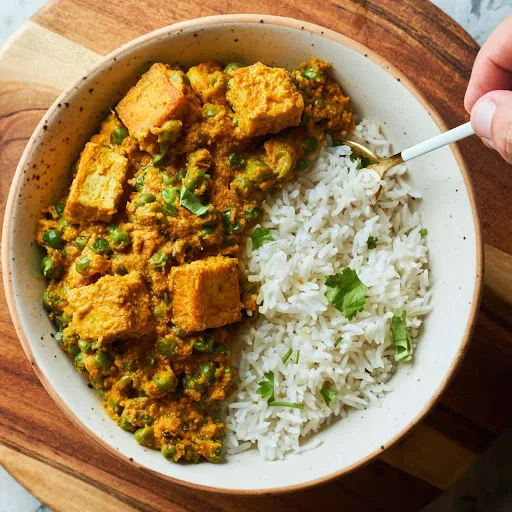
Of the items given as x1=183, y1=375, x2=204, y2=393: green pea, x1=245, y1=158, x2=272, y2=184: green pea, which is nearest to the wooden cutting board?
x1=183, y1=375, x2=204, y2=393: green pea

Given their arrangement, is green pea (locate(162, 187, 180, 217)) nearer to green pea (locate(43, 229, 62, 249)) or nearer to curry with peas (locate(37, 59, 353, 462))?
curry with peas (locate(37, 59, 353, 462))

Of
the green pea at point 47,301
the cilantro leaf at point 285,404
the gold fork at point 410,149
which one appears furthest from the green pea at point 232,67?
the cilantro leaf at point 285,404

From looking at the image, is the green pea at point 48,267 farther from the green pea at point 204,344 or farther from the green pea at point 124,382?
the green pea at point 204,344

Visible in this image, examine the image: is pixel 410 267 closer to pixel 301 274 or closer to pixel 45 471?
pixel 301 274

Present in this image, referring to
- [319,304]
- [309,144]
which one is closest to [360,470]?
[319,304]

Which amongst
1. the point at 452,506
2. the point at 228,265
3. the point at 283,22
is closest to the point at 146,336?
the point at 228,265

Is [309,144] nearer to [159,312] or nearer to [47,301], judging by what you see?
→ [159,312]
